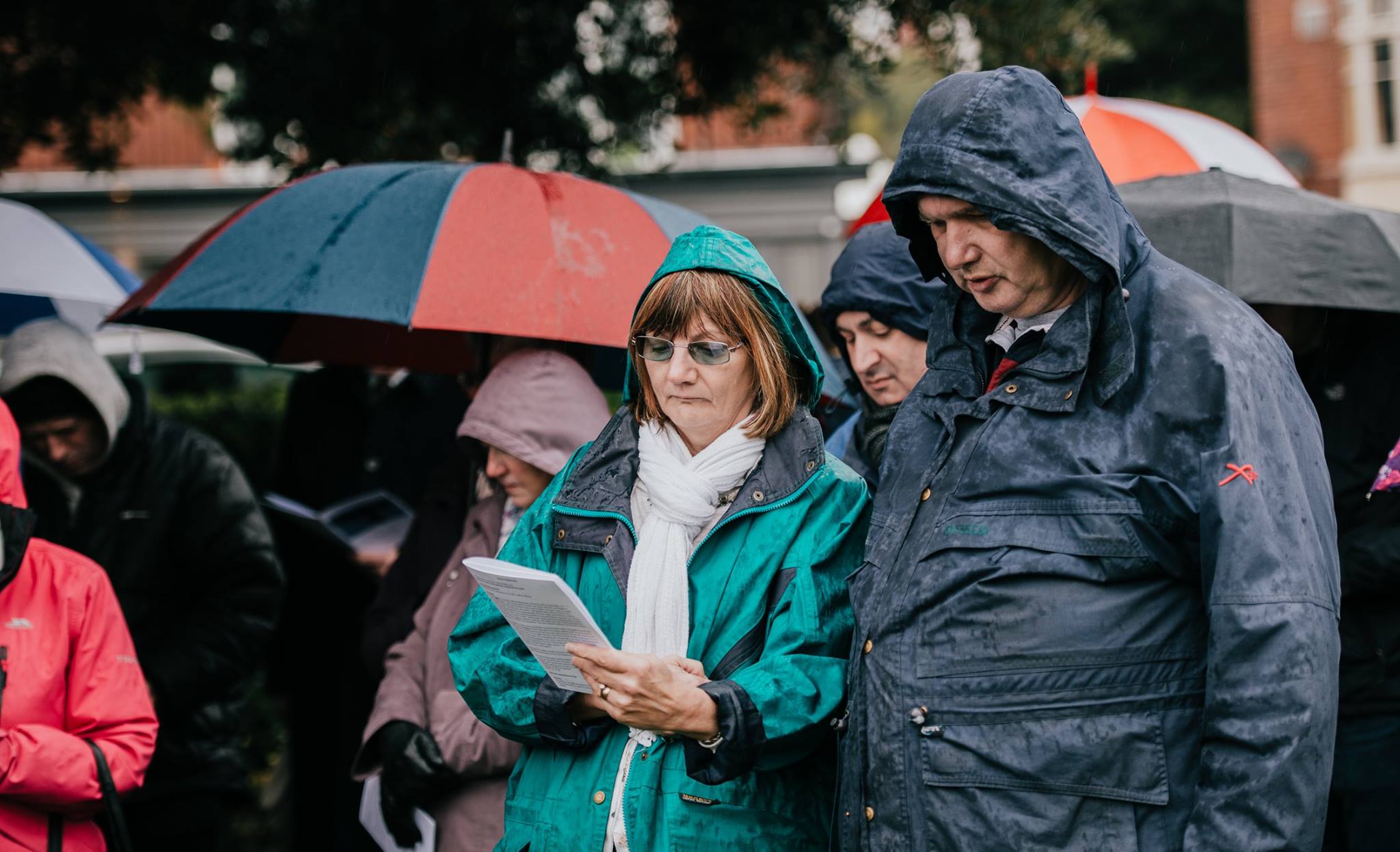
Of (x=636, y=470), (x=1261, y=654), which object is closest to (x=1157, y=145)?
(x=636, y=470)

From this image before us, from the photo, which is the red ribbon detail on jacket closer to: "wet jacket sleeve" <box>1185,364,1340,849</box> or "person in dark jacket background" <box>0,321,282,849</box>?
"wet jacket sleeve" <box>1185,364,1340,849</box>

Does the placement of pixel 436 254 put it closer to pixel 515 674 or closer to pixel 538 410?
pixel 538 410

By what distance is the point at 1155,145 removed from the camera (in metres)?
4.92

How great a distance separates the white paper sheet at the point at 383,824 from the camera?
334cm

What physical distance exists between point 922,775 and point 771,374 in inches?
35.8

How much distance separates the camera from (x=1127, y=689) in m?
2.17

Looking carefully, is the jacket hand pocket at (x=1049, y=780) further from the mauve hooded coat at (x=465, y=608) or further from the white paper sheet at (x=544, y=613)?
the mauve hooded coat at (x=465, y=608)

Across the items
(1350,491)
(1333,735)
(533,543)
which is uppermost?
(533,543)

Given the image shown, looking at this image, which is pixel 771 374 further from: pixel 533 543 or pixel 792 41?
pixel 792 41

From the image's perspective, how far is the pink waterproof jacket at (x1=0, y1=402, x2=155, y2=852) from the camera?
3.09m

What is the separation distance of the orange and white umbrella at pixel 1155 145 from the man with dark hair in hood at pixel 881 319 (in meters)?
0.71

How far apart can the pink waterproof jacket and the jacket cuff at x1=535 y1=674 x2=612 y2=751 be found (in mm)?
1195

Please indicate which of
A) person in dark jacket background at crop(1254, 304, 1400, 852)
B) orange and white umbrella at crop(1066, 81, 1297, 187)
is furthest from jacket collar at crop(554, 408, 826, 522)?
orange and white umbrella at crop(1066, 81, 1297, 187)

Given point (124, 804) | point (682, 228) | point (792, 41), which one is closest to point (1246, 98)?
Result: point (792, 41)
